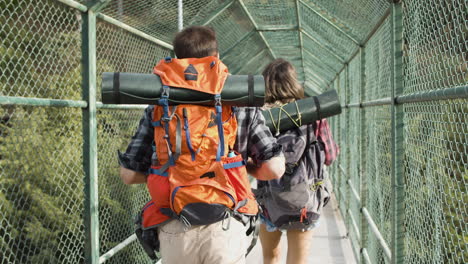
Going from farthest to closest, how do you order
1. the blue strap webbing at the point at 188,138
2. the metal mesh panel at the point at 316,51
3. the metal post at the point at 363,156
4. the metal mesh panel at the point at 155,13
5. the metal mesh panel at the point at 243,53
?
the metal mesh panel at the point at 316,51
the metal mesh panel at the point at 243,53
the metal post at the point at 363,156
the metal mesh panel at the point at 155,13
the blue strap webbing at the point at 188,138

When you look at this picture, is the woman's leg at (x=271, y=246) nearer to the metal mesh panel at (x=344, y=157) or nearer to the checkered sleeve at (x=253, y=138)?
the checkered sleeve at (x=253, y=138)

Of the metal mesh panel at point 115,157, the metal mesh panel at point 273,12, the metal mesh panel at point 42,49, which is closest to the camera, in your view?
the metal mesh panel at point 42,49

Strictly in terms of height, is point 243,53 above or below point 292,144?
above

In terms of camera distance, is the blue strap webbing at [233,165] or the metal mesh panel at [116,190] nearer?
the blue strap webbing at [233,165]

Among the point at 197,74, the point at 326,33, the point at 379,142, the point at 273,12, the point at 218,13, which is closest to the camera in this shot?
the point at 197,74

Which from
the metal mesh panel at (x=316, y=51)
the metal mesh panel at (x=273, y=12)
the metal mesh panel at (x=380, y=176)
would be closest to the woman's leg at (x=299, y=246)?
the metal mesh panel at (x=380, y=176)

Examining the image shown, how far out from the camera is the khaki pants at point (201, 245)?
2150 mm

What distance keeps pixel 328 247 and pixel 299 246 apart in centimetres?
286

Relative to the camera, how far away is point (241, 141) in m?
2.33

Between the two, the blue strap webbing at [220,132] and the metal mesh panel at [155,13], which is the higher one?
the metal mesh panel at [155,13]

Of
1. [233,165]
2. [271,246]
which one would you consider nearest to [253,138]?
[233,165]

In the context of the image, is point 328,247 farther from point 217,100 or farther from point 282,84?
point 217,100

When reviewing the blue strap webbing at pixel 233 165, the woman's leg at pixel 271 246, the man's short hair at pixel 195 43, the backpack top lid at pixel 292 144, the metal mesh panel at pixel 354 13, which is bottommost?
the woman's leg at pixel 271 246

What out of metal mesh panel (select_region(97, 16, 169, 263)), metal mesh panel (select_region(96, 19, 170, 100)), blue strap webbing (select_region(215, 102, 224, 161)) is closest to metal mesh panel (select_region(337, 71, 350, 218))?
metal mesh panel (select_region(96, 19, 170, 100))
